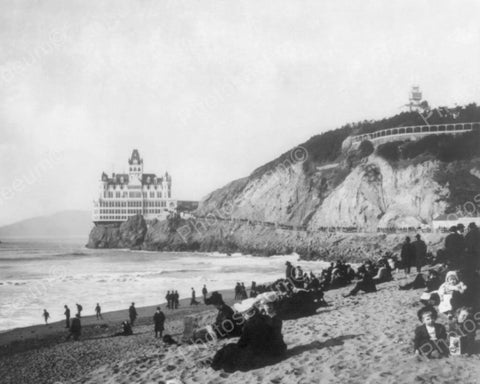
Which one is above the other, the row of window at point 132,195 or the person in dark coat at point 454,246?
the row of window at point 132,195

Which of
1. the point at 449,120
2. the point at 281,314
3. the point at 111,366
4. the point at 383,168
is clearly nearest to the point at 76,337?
the point at 111,366

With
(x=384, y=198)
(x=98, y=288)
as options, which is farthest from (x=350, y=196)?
(x=98, y=288)

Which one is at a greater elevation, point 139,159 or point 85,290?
point 139,159

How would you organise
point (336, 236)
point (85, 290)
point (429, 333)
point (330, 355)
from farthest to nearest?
1. point (336, 236)
2. point (85, 290)
3. point (330, 355)
4. point (429, 333)

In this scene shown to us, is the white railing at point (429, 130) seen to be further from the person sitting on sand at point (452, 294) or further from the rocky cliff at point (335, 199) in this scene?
the person sitting on sand at point (452, 294)

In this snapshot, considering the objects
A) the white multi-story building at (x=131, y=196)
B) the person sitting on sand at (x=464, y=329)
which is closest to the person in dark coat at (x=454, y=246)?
the person sitting on sand at (x=464, y=329)

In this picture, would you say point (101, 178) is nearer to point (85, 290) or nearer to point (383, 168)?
point (383, 168)
